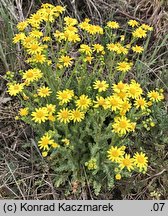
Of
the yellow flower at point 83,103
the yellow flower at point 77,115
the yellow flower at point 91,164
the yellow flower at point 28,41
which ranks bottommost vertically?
the yellow flower at point 91,164

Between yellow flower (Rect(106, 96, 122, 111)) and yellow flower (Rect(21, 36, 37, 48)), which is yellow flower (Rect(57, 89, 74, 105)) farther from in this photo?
yellow flower (Rect(21, 36, 37, 48))

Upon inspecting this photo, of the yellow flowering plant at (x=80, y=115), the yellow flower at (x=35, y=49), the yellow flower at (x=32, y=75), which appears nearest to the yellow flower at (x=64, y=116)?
the yellow flowering plant at (x=80, y=115)

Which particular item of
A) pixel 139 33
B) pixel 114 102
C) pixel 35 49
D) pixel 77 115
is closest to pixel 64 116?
pixel 77 115

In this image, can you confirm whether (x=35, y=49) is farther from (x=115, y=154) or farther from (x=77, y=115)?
(x=115, y=154)

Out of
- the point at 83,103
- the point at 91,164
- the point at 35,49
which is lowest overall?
the point at 91,164

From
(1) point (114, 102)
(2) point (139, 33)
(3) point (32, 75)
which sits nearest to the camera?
(1) point (114, 102)

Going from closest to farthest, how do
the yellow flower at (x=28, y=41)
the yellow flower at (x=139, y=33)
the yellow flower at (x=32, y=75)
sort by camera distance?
the yellow flower at (x=32, y=75), the yellow flower at (x=28, y=41), the yellow flower at (x=139, y=33)

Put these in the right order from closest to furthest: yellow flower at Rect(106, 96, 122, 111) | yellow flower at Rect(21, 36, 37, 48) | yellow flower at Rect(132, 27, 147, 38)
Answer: yellow flower at Rect(106, 96, 122, 111) → yellow flower at Rect(21, 36, 37, 48) → yellow flower at Rect(132, 27, 147, 38)

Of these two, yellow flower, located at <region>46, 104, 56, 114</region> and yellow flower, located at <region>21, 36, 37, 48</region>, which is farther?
yellow flower, located at <region>21, 36, 37, 48</region>

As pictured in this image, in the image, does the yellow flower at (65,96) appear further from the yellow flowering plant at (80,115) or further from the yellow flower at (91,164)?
the yellow flower at (91,164)

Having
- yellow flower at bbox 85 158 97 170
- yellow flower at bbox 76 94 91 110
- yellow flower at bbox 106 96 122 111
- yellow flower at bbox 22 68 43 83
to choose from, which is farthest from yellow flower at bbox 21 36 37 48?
yellow flower at bbox 85 158 97 170

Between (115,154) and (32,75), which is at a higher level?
(32,75)

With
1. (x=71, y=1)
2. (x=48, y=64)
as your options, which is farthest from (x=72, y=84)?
(x=71, y=1)
